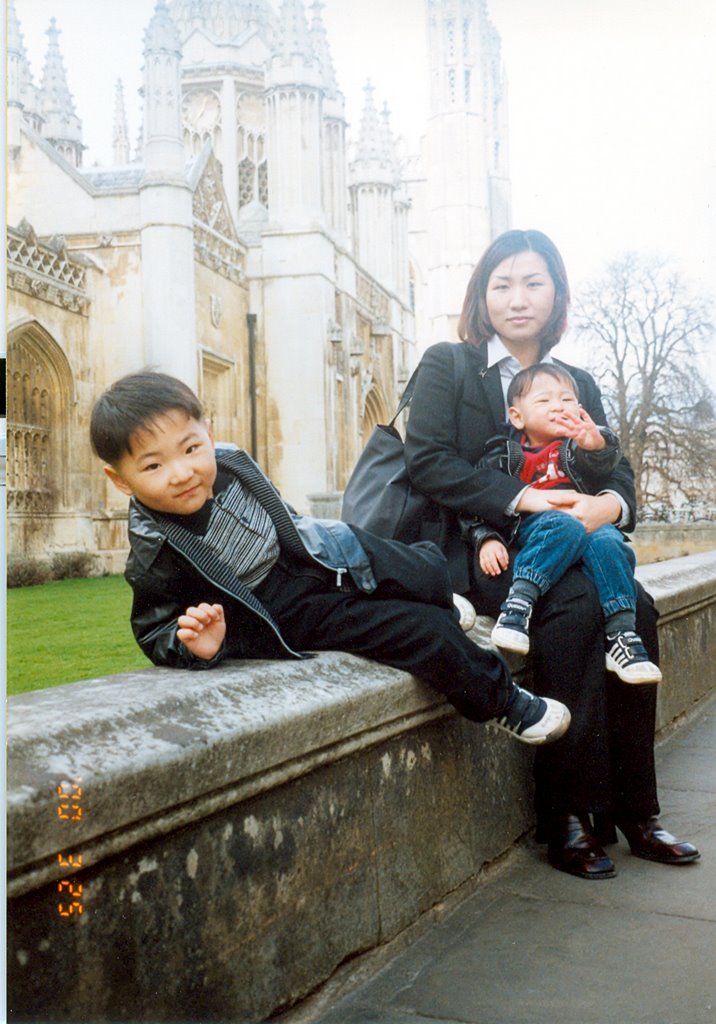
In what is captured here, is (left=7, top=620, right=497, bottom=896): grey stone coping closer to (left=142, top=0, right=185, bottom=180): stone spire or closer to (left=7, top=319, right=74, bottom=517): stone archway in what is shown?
(left=7, top=319, right=74, bottom=517): stone archway

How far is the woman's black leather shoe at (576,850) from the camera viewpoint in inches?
93.6

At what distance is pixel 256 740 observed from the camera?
1.63 meters

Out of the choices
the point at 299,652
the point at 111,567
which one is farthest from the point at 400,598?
the point at 111,567

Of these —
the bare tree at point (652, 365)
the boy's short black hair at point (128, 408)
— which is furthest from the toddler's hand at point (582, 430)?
the boy's short black hair at point (128, 408)

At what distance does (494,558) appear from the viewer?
2.72 m

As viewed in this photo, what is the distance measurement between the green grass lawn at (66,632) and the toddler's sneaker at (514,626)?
849mm

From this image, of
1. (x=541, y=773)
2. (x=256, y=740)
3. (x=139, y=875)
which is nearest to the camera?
(x=139, y=875)

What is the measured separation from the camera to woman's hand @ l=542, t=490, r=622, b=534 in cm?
270

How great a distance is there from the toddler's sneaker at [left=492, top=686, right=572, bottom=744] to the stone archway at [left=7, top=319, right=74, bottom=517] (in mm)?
1028

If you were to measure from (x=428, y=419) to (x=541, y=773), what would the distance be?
970mm

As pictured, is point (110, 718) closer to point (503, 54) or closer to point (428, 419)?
point (428, 419)

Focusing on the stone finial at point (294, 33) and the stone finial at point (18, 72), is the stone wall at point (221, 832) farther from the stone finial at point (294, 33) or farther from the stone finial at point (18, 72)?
the stone finial at point (294, 33)

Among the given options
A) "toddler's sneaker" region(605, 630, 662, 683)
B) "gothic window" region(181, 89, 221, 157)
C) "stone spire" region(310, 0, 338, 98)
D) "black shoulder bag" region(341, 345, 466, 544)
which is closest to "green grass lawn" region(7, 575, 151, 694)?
"black shoulder bag" region(341, 345, 466, 544)
